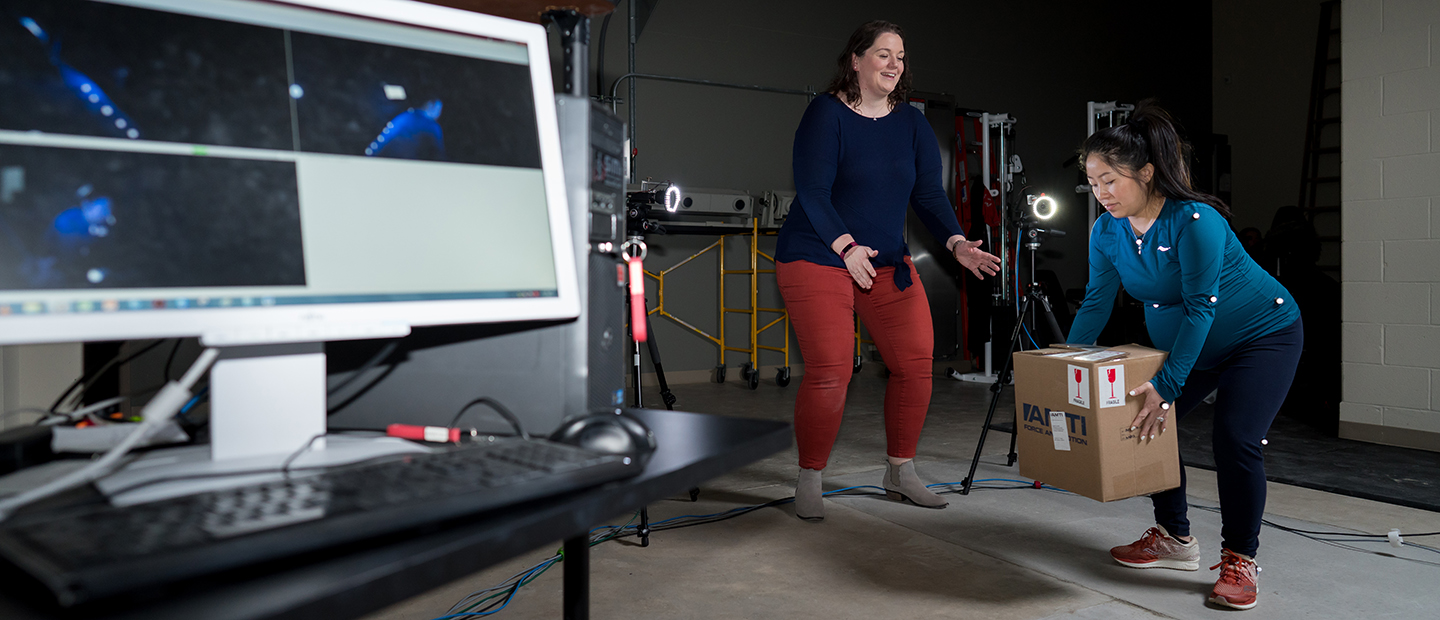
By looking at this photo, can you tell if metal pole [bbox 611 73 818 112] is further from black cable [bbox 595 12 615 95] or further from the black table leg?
the black table leg

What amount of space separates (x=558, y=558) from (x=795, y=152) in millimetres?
1286

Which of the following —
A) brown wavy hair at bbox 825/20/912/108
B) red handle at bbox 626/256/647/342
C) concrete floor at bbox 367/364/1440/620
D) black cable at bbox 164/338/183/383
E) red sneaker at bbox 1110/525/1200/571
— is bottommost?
concrete floor at bbox 367/364/1440/620

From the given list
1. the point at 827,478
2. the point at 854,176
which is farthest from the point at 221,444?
the point at 827,478

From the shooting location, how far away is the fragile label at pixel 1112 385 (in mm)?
1715

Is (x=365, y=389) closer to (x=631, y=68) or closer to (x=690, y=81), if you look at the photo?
(x=631, y=68)

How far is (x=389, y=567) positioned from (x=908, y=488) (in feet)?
7.44

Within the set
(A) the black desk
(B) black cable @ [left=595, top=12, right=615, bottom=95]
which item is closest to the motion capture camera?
(A) the black desk

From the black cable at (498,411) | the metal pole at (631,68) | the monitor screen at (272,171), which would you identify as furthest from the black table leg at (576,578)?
the metal pole at (631,68)

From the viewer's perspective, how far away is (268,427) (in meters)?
Result: 0.74

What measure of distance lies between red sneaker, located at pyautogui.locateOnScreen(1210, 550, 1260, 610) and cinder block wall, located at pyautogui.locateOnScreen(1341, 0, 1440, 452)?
7.79 feet

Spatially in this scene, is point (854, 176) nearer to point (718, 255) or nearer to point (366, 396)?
point (366, 396)

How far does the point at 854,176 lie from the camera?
94.1 inches

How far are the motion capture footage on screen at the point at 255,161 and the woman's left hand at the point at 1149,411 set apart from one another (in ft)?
4.65

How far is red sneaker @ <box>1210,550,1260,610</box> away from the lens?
1.71 metres
